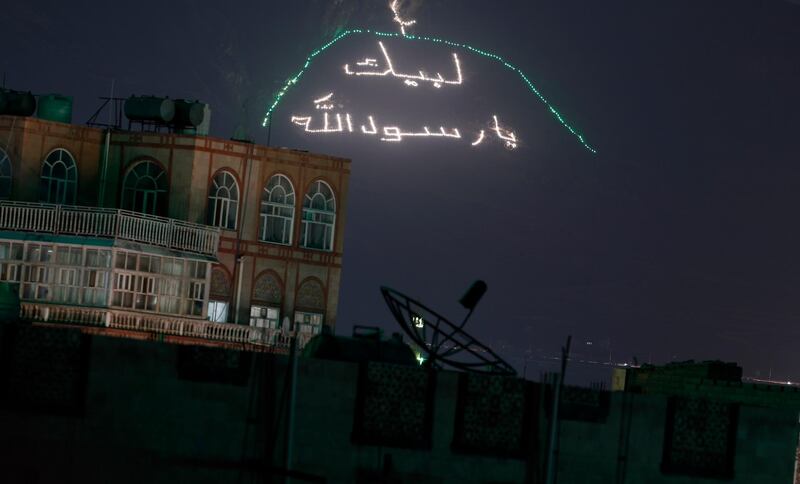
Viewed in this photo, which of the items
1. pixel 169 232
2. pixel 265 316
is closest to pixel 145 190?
pixel 169 232

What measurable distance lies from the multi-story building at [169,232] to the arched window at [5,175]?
49 mm

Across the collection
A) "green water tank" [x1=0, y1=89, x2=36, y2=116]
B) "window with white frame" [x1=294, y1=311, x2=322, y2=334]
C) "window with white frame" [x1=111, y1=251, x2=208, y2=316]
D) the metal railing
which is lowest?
the metal railing

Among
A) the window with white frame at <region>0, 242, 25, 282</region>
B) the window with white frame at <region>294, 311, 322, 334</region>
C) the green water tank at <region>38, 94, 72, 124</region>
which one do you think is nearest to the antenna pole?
the window with white frame at <region>0, 242, 25, 282</region>

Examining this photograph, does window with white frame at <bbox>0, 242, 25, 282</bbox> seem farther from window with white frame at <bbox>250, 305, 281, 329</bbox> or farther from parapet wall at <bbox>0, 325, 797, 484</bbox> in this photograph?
parapet wall at <bbox>0, 325, 797, 484</bbox>

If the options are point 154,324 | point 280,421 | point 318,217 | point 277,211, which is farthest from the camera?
point 318,217

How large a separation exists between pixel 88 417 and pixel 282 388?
3.85 metres

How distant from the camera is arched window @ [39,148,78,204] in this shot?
5559cm

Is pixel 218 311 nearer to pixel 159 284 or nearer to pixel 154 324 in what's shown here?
pixel 159 284

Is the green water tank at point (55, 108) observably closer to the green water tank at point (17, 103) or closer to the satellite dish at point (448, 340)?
the green water tank at point (17, 103)

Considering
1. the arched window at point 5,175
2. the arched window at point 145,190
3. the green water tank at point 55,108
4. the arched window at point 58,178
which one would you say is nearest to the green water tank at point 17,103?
the green water tank at point 55,108

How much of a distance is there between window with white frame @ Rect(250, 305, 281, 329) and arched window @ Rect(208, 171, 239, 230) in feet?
10.1

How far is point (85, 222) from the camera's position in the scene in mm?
51625

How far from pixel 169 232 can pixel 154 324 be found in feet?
11.1

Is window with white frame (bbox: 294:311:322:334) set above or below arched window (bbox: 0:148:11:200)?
below
